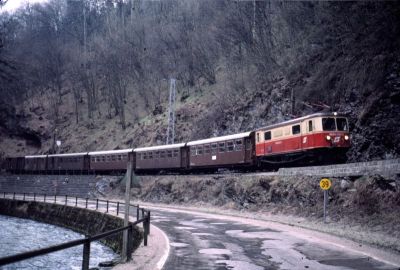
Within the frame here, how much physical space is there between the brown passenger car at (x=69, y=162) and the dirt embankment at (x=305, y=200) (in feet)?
54.0

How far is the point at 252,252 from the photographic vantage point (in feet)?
39.8

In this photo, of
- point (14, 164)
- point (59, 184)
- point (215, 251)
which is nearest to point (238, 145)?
point (215, 251)

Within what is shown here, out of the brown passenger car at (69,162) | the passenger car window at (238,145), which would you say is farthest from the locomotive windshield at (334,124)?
the brown passenger car at (69,162)

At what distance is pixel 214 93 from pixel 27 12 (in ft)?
220

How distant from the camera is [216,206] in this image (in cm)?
2892

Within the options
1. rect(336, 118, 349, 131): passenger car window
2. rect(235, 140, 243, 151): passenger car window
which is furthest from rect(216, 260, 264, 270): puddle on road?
rect(235, 140, 243, 151): passenger car window

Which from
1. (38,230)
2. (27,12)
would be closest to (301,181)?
(38,230)

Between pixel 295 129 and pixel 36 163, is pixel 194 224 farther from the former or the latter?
pixel 36 163

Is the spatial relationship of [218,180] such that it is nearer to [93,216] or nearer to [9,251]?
[93,216]

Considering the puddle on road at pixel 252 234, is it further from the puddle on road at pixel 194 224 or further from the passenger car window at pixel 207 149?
the passenger car window at pixel 207 149

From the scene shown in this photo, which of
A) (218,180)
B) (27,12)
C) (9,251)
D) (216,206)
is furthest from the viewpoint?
(27,12)

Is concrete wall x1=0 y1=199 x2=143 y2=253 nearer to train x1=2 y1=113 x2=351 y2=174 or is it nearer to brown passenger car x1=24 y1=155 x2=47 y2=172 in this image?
train x1=2 y1=113 x2=351 y2=174

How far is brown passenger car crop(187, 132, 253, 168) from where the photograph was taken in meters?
29.0

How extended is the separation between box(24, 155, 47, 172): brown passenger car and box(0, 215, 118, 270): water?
2211 centimetres
